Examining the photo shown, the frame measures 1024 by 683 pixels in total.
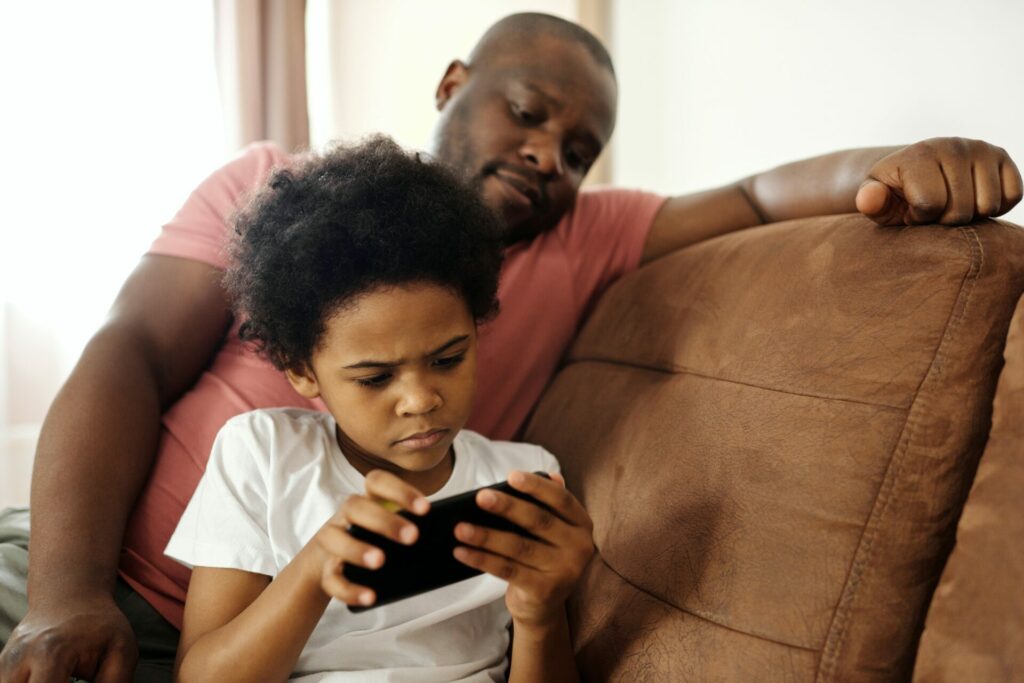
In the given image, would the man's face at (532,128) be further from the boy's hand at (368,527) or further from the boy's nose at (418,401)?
the boy's hand at (368,527)

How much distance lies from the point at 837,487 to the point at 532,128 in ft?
2.76

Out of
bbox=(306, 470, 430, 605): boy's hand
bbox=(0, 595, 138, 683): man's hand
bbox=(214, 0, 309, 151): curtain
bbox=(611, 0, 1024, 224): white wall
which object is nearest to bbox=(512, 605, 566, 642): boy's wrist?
bbox=(306, 470, 430, 605): boy's hand

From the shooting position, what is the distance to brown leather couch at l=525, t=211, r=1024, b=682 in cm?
81

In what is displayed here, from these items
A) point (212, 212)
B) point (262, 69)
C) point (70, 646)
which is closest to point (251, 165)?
point (212, 212)

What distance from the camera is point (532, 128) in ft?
4.86

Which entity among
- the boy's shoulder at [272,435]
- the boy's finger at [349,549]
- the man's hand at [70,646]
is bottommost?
the man's hand at [70,646]

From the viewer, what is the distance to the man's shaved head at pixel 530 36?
154cm

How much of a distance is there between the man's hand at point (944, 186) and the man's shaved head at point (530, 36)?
27.9 inches

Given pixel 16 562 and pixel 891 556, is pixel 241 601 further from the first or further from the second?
pixel 891 556

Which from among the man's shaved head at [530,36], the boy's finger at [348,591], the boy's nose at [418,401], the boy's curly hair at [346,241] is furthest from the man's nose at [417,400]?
the man's shaved head at [530,36]

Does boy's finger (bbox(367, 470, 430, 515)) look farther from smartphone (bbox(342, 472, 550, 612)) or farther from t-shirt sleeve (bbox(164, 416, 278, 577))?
t-shirt sleeve (bbox(164, 416, 278, 577))

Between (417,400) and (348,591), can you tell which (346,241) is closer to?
(417,400)

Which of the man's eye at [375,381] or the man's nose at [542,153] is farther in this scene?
the man's nose at [542,153]

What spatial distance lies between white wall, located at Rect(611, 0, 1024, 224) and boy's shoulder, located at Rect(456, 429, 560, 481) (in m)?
0.84
